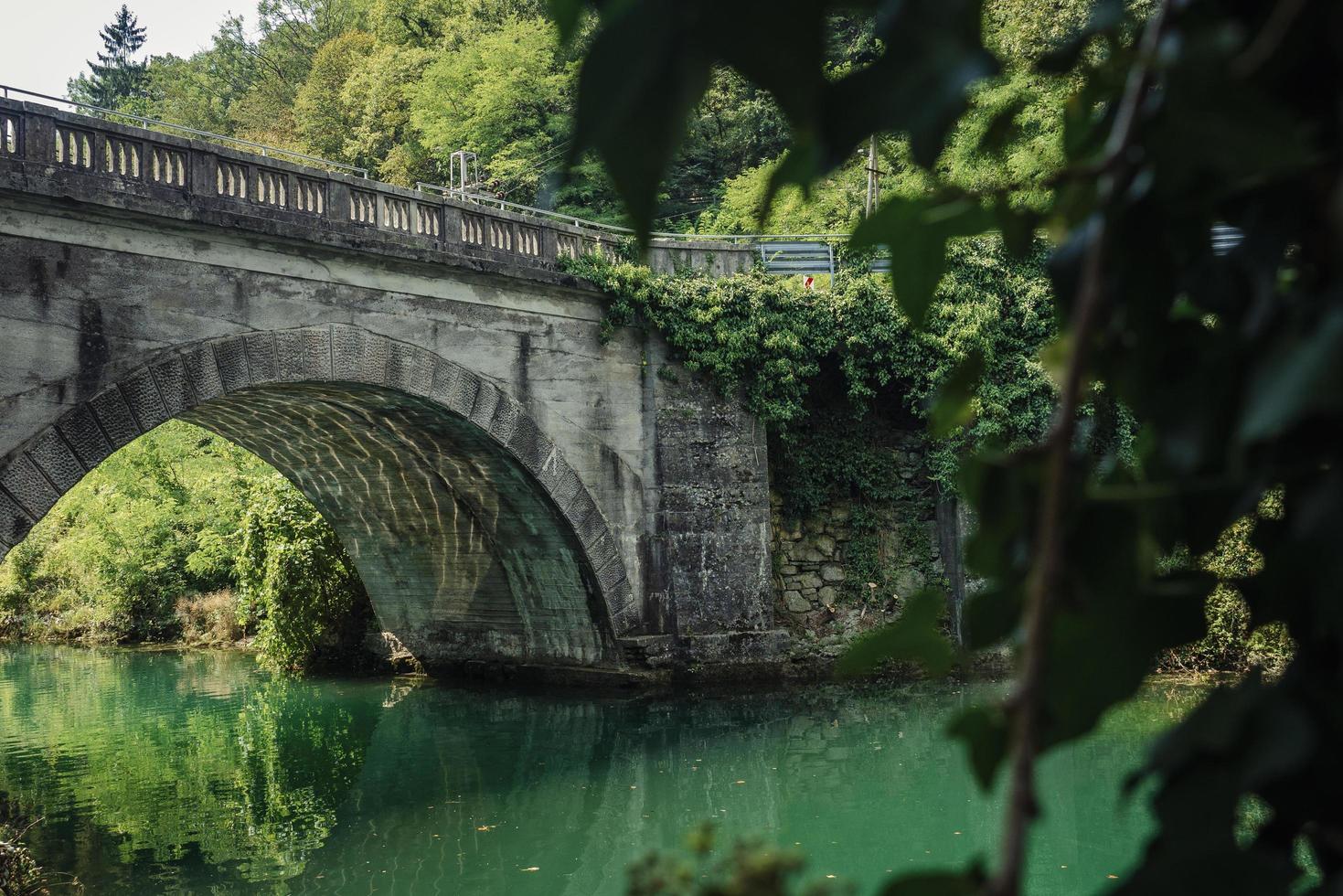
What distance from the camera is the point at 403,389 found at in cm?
1089

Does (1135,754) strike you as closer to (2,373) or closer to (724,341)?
(724,341)

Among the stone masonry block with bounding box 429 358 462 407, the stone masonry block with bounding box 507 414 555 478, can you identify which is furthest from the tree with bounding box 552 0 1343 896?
the stone masonry block with bounding box 507 414 555 478

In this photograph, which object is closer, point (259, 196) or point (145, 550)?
point (259, 196)

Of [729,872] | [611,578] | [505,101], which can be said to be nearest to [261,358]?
[611,578]

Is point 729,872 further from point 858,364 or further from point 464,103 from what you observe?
point 464,103

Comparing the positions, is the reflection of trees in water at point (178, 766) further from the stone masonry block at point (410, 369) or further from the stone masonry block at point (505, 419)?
the stone masonry block at point (410, 369)

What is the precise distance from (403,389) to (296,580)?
21.8 feet

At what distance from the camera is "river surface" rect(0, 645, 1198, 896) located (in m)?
7.08

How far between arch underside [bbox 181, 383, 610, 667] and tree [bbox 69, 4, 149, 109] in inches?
1402

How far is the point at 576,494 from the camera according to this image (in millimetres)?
12227

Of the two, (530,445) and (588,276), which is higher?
(588,276)

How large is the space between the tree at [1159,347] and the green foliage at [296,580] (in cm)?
1676

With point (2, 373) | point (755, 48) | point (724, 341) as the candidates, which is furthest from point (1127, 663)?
point (724, 341)

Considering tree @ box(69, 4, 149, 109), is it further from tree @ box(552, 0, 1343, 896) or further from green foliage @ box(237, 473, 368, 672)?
tree @ box(552, 0, 1343, 896)
